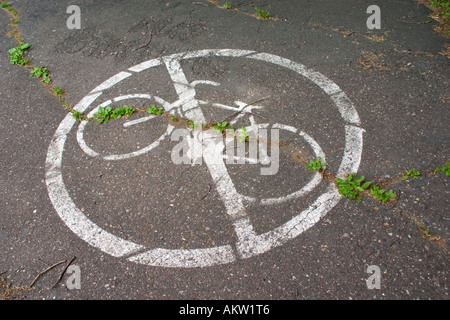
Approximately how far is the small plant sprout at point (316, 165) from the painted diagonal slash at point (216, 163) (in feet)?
2.10

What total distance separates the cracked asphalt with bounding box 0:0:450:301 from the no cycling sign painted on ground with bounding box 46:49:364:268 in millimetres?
28

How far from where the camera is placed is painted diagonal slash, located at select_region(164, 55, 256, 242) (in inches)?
94.4

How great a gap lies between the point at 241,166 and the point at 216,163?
0.72 feet

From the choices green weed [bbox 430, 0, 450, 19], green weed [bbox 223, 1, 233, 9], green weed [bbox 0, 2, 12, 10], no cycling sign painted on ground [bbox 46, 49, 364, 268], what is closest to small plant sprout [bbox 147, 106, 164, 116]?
no cycling sign painted on ground [bbox 46, 49, 364, 268]

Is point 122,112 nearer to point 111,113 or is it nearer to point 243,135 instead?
point 111,113

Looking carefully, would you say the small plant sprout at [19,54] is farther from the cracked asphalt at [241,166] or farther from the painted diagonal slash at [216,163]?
the painted diagonal slash at [216,163]

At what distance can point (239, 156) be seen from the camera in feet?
9.26

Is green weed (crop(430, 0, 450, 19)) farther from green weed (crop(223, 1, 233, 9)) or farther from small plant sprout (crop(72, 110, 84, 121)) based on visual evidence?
small plant sprout (crop(72, 110, 84, 121))

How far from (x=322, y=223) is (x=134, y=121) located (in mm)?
2033

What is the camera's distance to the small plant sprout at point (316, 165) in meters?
2.66

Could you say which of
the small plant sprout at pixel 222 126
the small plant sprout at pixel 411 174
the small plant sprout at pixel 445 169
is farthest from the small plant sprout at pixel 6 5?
the small plant sprout at pixel 445 169

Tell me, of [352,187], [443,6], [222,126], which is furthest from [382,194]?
[443,6]
